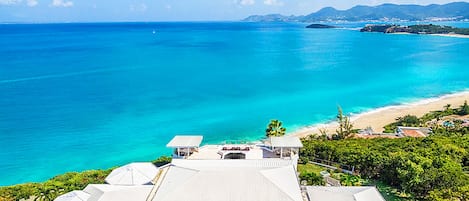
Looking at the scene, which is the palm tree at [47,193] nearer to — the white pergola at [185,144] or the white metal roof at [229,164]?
the white pergola at [185,144]

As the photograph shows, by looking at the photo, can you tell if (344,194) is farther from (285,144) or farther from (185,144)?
(185,144)

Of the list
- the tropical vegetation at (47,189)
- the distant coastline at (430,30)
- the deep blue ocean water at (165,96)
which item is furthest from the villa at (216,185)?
the distant coastline at (430,30)

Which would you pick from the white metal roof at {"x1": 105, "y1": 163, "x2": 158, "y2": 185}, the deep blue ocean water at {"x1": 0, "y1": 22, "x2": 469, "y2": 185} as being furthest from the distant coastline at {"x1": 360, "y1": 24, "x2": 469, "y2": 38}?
the white metal roof at {"x1": 105, "y1": 163, "x2": 158, "y2": 185}

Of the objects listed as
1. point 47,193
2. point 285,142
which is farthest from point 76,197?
point 285,142

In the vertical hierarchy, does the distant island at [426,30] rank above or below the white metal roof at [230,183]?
above

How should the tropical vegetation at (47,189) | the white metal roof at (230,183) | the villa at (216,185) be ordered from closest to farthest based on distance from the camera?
the white metal roof at (230,183) → the villa at (216,185) → the tropical vegetation at (47,189)

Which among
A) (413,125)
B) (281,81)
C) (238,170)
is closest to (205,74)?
(281,81)

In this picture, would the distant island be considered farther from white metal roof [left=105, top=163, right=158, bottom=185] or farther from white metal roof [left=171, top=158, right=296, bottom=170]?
white metal roof [left=105, top=163, right=158, bottom=185]
